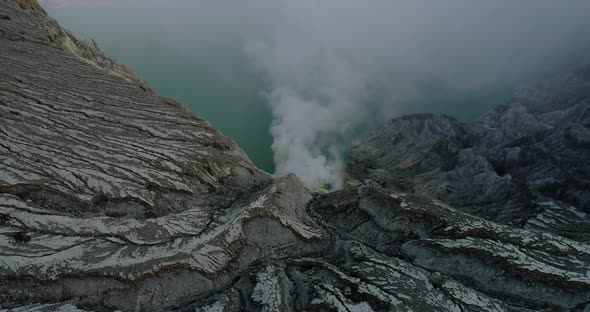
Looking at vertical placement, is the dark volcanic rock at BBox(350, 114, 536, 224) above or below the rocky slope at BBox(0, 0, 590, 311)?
above

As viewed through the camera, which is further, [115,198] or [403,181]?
[403,181]

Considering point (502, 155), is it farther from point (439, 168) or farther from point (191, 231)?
point (191, 231)

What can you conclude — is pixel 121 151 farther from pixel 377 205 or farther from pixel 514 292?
pixel 514 292

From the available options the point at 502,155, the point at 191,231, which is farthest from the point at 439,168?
the point at 191,231

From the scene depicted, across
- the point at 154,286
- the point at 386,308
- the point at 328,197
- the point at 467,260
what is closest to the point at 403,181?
the point at 328,197

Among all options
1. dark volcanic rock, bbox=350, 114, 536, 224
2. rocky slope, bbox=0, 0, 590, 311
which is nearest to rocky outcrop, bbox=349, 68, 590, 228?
dark volcanic rock, bbox=350, 114, 536, 224

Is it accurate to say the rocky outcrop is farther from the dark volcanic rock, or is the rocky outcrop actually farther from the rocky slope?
the rocky slope

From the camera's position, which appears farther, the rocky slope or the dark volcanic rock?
the dark volcanic rock

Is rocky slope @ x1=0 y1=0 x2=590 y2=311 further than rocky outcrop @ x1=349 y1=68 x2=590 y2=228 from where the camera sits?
No
